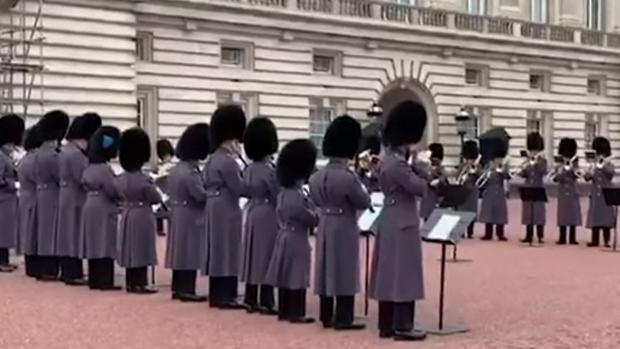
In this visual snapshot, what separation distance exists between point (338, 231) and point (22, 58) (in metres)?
14.9

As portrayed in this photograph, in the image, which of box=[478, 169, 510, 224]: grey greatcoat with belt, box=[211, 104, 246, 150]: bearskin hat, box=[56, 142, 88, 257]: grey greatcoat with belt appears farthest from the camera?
box=[478, 169, 510, 224]: grey greatcoat with belt

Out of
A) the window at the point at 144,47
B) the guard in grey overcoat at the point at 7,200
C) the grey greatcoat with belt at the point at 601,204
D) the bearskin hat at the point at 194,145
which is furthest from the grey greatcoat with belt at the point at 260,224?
the window at the point at 144,47

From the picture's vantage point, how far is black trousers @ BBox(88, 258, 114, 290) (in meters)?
12.7

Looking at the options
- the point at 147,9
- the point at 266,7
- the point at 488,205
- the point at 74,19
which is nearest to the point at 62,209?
the point at 488,205

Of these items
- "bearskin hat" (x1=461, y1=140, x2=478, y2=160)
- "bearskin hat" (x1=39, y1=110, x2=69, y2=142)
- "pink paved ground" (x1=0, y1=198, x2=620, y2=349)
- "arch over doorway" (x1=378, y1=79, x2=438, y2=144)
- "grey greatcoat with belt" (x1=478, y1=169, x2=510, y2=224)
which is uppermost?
"arch over doorway" (x1=378, y1=79, x2=438, y2=144)

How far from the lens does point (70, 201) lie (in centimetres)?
1319

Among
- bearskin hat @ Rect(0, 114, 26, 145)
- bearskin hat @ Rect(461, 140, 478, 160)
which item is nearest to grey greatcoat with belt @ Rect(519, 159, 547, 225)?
bearskin hat @ Rect(461, 140, 478, 160)

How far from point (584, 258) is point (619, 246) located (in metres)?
2.39

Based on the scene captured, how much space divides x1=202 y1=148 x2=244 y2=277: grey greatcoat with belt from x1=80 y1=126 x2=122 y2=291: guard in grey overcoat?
1501 mm

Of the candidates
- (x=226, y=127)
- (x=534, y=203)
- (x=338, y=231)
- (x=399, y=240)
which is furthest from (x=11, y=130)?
(x=534, y=203)

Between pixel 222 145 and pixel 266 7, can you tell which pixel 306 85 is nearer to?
pixel 266 7

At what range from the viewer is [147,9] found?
2670 centimetres

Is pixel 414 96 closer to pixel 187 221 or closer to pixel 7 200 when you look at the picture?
pixel 7 200

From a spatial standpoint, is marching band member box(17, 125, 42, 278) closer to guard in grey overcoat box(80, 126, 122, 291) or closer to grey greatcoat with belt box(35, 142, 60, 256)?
grey greatcoat with belt box(35, 142, 60, 256)
